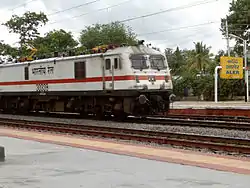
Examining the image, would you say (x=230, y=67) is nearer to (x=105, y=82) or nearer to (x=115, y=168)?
(x=105, y=82)

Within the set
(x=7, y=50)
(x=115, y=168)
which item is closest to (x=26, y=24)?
(x=7, y=50)

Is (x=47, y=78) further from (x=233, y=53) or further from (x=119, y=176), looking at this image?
(x=233, y=53)

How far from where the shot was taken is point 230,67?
134 ft

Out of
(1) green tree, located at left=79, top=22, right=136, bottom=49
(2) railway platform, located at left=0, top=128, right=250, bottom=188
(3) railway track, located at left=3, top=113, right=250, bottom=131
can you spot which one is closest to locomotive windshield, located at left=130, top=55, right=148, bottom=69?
(3) railway track, located at left=3, top=113, right=250, bottom=131

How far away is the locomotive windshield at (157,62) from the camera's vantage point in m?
20.7

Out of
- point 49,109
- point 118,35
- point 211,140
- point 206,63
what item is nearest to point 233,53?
point 206,63

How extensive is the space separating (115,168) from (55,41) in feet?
147

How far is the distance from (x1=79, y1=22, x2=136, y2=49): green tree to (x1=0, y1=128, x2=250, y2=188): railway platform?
53.5 metres

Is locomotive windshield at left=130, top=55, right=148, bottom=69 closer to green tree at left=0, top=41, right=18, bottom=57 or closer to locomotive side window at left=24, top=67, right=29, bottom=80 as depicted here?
locomotive side window at left=24, top=67, right=29, bottom=80

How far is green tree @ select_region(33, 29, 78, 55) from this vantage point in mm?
50156

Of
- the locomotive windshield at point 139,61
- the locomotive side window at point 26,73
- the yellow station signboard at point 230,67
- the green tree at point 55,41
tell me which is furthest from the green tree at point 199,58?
the locomotive windshield at point 139,61

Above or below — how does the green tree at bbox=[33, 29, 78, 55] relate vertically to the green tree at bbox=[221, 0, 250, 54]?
below

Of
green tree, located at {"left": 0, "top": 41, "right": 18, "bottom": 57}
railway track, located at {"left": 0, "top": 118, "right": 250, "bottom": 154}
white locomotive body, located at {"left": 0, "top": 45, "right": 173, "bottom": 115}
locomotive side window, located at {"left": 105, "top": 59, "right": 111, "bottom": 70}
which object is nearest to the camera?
railway track, located at {"left": 0, "top": 118, "right": 250, "bottom": 154}

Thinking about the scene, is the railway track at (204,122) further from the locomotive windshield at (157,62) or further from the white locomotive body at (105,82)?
the locomotive windshield at (157,62)
